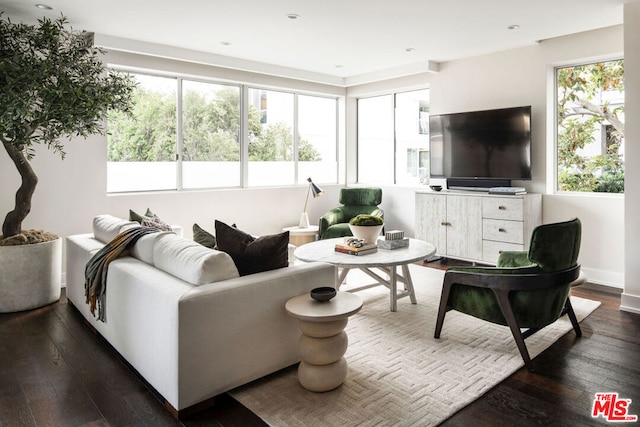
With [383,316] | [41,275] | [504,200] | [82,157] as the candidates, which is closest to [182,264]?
[383,316]

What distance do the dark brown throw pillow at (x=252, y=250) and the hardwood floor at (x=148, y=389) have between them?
0.73m

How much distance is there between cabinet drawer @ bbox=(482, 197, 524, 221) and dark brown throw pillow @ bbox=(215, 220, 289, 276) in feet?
9.89

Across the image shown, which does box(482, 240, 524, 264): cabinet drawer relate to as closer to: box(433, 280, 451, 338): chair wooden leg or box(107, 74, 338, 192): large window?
box(433, 280, 451, 338): chair wooden leg

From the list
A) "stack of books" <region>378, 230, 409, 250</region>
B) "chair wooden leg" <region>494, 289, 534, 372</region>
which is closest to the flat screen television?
"stack of books" <region>378, 230, 409, 250</region>

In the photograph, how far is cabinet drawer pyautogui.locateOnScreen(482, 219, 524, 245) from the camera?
4734 mm

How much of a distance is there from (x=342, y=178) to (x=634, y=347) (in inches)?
191

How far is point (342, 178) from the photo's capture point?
7.30 meters

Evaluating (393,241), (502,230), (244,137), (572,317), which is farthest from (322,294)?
(244,137)

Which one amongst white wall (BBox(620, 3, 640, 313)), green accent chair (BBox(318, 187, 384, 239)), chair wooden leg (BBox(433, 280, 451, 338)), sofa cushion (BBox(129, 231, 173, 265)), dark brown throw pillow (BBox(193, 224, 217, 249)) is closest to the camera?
sofa cushion (BBox(129, 231, 173, 265))

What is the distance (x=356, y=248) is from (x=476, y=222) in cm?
197

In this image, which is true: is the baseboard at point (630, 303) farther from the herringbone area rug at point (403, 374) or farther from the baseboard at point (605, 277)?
the baseboard at point (605, 277)

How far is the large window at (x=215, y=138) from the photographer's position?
5.17 meters

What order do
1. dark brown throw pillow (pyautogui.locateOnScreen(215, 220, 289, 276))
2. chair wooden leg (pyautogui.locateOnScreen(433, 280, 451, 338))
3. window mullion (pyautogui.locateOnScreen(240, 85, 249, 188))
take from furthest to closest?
window mullion (pyautogui.locateOnScreen(240, 85, 249, 188)) → chair wooden leg (pyautogui.locateOnScreen(433, 280, 451, 338)) → dark brown throw pillow (pyautogui.locateOnScreen(215, 220, 289, 276))

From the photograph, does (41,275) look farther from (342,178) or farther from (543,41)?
(543,41)
